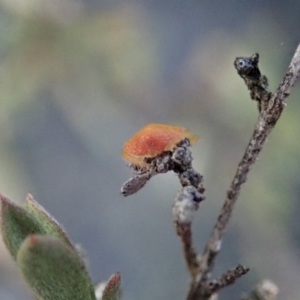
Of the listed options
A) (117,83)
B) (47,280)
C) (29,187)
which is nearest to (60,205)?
(29,187)

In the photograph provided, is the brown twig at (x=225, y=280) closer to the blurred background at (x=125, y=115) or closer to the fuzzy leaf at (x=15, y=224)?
the fuzzy leaf at (x=15, y=224)

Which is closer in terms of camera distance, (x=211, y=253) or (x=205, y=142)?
(x=211, y=253)

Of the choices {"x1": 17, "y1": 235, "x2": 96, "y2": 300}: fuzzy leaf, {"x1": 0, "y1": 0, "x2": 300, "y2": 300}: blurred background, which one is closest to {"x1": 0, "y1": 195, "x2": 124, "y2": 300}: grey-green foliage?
{"x1": 17, "y1": 235, "x2": 96, "y2": 300}: fuzzy leaf

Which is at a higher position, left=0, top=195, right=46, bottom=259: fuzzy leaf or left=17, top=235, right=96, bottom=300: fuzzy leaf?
left=0, top=195, right=46, bottom=259: fuzzy leaf

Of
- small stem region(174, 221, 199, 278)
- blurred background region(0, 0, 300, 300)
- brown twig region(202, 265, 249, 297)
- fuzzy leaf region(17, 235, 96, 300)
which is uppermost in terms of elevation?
blurred background region(0, 0, 300, 300)

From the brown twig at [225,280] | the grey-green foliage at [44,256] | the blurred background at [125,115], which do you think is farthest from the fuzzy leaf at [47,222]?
the blurred background at [125,115]

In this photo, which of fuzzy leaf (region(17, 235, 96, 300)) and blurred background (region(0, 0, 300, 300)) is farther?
blurred background (region(0, 0, 300, 300))

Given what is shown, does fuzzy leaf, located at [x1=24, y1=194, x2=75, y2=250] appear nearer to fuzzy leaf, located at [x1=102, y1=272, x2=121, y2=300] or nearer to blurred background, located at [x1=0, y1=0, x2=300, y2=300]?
fuzzy leaf, located at [x1=102, y1=272, x2=121, y2=300]

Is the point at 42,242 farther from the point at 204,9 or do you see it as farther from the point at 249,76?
the point at 204,9
